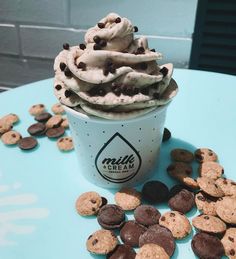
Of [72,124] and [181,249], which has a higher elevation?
[72,124]

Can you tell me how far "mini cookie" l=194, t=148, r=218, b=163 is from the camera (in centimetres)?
91

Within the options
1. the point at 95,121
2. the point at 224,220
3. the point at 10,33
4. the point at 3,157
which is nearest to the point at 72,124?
the point at 95,121

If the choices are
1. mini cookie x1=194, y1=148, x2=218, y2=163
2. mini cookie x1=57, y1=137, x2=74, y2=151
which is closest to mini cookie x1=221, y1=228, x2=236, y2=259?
mini cookie x1=194, y1=148, x2=218, y2=163

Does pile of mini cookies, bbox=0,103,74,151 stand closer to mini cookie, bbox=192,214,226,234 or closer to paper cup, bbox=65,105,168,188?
paper cup, bbox=65,105,168,188

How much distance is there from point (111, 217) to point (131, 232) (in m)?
0.05

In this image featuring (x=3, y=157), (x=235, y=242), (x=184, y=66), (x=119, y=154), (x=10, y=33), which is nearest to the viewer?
(x=235, y=242)

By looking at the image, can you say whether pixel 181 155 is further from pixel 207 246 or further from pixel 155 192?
pixel 207 246

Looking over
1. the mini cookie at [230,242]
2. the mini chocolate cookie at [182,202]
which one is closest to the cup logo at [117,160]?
the mini chocolate cookie at [182,202]

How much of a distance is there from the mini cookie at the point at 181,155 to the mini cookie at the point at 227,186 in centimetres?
10

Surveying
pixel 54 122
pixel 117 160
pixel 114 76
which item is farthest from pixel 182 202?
pixel 54 122

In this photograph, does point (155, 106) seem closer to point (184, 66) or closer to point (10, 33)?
point (184, 66)

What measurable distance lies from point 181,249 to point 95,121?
0.28m

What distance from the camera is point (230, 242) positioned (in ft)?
2.29

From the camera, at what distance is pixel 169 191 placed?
0.83 m
